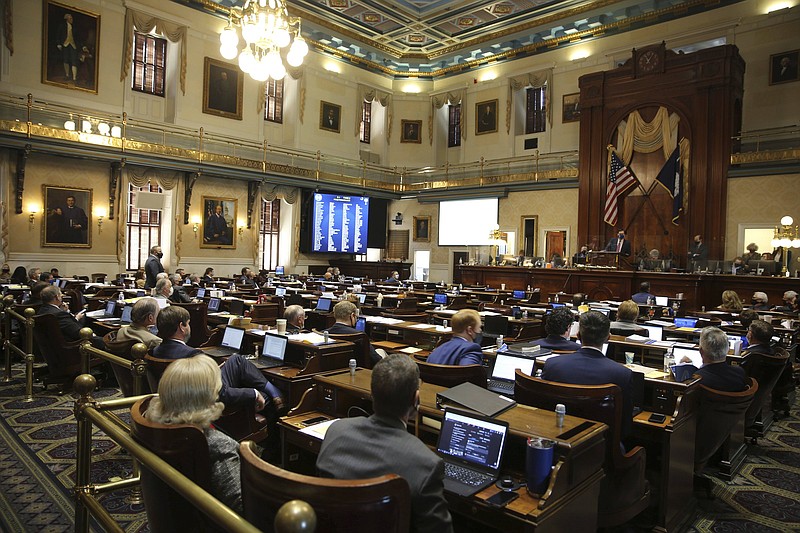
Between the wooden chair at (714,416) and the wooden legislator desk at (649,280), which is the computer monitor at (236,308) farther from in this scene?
the wooden legislator desk at (649,280)

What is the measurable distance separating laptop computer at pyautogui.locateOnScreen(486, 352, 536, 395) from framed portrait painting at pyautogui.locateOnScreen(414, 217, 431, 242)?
1932cm

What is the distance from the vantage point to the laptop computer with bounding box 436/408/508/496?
238 centimetres

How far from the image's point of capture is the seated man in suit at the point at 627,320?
6.05 m

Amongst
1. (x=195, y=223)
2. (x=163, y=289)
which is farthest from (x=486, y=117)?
(x=163, y=289)

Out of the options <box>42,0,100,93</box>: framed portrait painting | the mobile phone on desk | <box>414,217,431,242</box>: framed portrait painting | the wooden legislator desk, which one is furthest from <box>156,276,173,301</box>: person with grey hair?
<box>414,217,431,242</box>: framed portrait painting

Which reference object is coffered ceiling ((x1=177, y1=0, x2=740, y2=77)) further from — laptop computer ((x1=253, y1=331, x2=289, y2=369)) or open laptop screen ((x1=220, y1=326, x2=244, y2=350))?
laptop computer ((x1=253, y1=331, x2=289, y2=369))

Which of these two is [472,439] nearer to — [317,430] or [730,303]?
[317,430]

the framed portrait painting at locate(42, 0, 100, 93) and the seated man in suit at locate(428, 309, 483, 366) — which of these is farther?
A: the framed portrait painting at locate(42, 0, 100, 93)

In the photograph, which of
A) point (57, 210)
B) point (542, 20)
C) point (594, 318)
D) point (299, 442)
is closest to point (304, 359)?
point (299, 442)

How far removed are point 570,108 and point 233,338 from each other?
18.1 m

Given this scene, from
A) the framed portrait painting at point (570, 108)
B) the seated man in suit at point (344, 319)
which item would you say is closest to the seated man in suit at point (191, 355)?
the seated man in suit at point (344, 319)

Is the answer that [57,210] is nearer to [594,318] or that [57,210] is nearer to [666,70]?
[594,318]

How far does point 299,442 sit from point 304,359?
1787mm

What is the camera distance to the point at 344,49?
2275 centimetres
